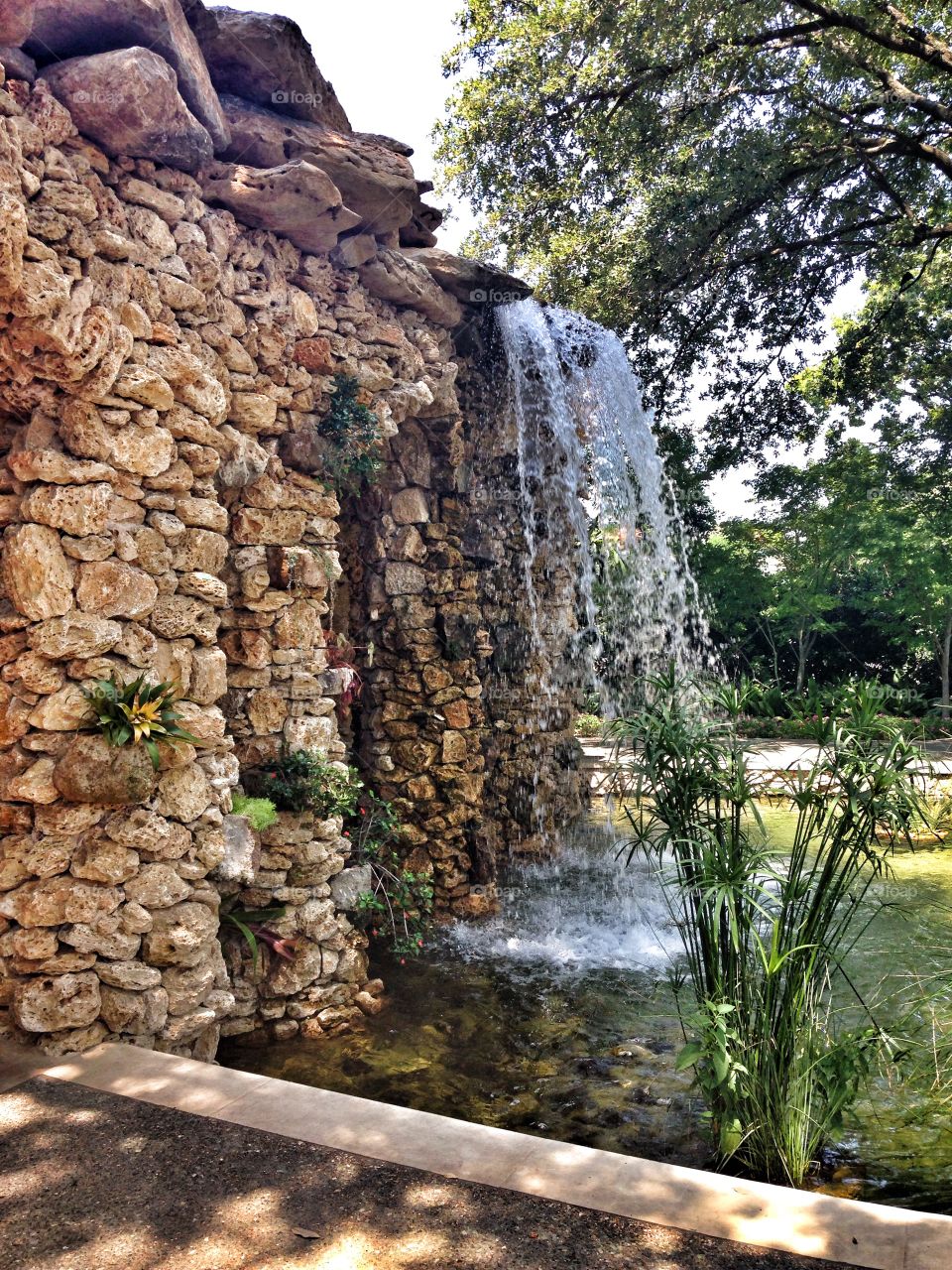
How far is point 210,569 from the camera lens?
420 centimetres

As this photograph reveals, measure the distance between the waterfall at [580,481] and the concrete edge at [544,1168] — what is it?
4.60 metres

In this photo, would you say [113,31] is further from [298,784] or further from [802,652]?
[802,652]

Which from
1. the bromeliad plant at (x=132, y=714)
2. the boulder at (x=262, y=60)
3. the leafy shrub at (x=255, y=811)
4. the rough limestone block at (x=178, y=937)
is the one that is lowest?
the rough limestone block at (x=178, y=937)

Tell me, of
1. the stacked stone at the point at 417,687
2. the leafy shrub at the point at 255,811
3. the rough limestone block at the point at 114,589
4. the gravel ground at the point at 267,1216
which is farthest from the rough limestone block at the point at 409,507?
the gravel ground at the point at 267,1216

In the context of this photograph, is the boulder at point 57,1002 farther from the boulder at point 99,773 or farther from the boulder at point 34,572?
the boulder at point 34,572

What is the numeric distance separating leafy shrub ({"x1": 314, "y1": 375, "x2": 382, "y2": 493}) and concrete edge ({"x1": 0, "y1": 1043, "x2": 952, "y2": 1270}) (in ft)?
10.5

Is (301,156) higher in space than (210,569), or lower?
higher

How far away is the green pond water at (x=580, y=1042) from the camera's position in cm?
349

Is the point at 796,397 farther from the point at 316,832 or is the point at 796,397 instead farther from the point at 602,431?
the point at 316,832

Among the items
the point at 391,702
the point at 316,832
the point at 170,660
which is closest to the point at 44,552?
the point at 170,660

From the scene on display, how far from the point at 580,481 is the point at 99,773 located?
5.38 metres

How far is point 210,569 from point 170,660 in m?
0.49

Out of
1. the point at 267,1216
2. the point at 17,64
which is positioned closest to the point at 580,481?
the point at 17,64

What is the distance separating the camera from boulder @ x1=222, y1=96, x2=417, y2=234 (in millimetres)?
4734
